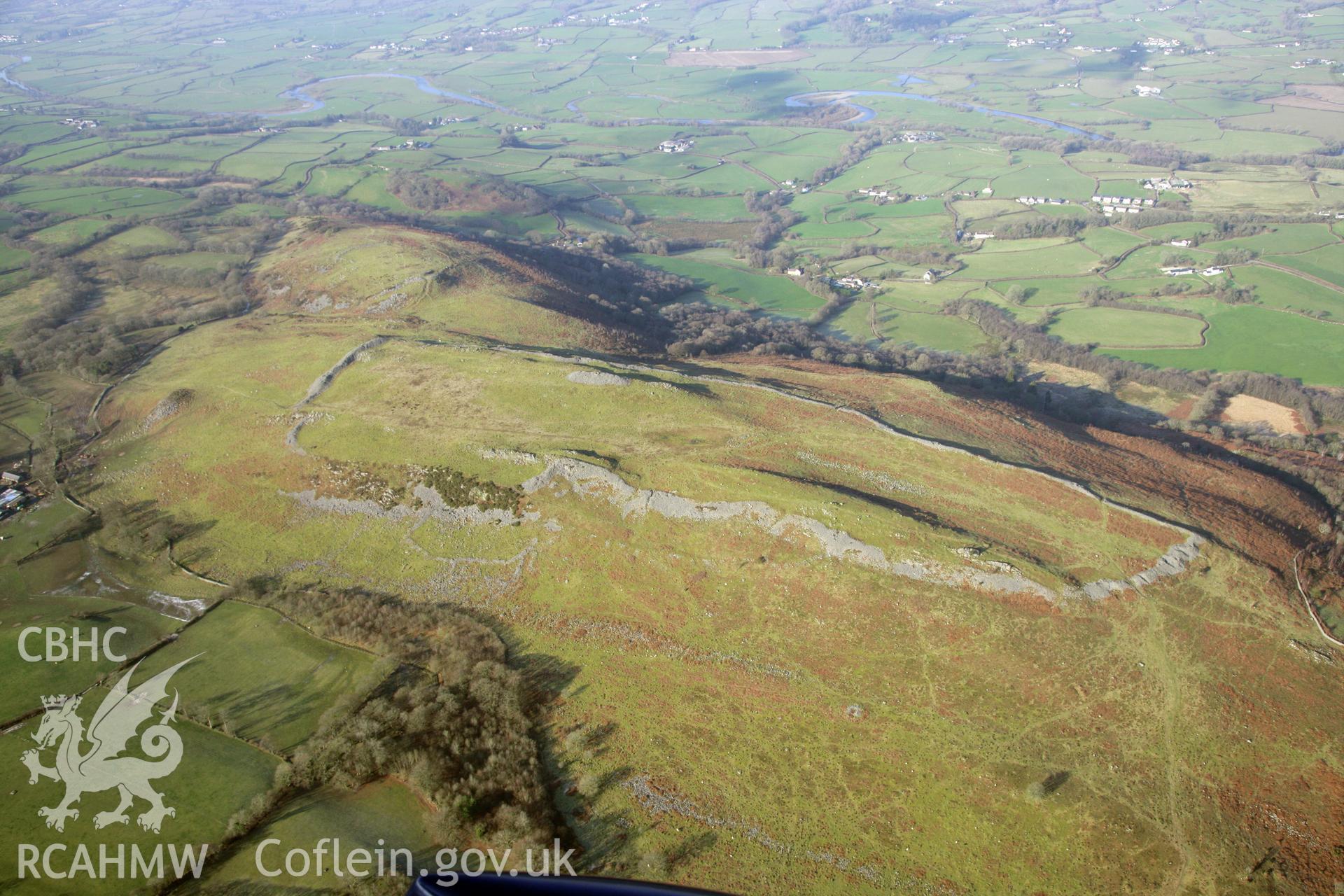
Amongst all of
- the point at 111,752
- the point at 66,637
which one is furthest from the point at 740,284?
the point at 111,752

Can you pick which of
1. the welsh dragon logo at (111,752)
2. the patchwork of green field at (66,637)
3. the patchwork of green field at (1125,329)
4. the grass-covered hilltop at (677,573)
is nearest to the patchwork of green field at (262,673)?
the grass-covered hilltop at (677,573)

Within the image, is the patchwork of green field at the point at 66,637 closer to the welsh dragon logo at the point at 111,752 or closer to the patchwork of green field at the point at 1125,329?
the welsh dragon logo at the point at 111,752

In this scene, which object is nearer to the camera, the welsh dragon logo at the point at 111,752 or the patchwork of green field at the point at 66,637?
the welsh dragon logo at the point at 111,752

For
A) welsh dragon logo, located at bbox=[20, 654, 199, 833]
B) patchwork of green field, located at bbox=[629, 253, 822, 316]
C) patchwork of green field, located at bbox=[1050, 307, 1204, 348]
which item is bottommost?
patchwork of green field, located at bbox=[1050, 307, 1204, 348]

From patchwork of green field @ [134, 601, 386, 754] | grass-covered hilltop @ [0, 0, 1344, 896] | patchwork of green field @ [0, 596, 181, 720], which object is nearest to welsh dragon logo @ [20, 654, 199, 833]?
grass-covered hilltop @ [0, 0, 1344, 896]

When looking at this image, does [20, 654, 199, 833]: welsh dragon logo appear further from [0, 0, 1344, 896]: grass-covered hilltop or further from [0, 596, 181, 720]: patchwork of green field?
[0, 596, 181, 720]: patchwork of green field

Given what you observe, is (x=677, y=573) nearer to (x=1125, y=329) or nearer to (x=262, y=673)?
(x=262, y=673)

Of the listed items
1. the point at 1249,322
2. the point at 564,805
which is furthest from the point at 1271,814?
the point at 1249,322

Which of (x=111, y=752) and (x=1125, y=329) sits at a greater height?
(x=111, y=752)
